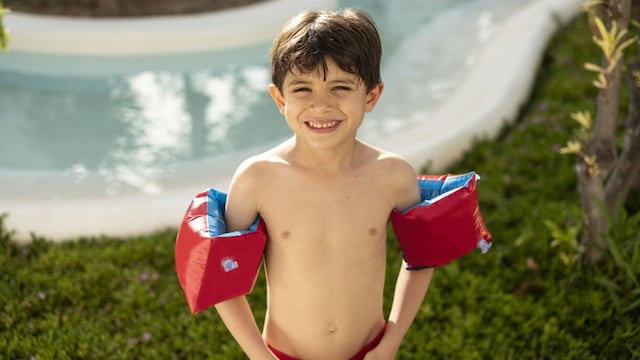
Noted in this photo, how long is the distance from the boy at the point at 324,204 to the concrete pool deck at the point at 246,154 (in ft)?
7.71

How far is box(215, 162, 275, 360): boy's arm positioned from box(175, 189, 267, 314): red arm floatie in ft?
0.13

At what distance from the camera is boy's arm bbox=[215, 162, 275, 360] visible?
1968 millimetres

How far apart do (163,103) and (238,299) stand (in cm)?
501

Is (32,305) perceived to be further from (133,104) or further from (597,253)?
(133,104)

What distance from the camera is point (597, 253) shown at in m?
3.75

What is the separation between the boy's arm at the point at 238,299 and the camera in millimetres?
1968

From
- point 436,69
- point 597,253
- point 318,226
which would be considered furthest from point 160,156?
point 318,226

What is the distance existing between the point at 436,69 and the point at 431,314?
13.3 feet

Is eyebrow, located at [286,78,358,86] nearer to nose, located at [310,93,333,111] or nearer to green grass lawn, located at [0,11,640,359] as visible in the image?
nose, located at [310,93,333,111]

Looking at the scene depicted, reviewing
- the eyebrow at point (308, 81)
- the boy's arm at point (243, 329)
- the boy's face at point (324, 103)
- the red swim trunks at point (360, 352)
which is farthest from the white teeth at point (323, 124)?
the red swim trunks at point (360, 352)

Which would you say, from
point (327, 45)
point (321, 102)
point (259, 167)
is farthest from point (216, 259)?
point (327, 45)

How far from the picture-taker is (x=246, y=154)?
555cm

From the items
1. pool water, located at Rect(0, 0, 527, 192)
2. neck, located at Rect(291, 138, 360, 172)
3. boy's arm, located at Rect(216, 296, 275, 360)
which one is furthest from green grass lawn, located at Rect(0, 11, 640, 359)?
neck, located at Rect(291, 138, 360, 172)

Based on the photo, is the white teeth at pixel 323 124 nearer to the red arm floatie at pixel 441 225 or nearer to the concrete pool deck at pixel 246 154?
the red arm floatie at pixel 441 225
